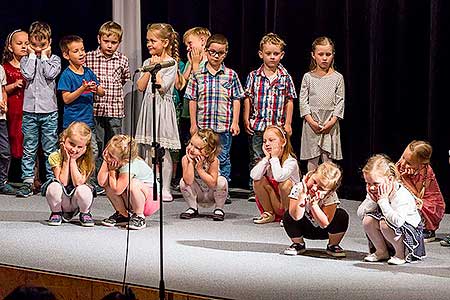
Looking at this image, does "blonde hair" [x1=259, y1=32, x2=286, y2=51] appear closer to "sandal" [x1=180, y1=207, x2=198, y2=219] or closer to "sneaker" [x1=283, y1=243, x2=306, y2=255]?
"sandal" [x1=180, y1=207, x2=198, y2=219]

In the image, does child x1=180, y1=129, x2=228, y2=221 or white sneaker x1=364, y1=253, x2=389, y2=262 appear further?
child x1=180, y1=129, x2=228, y2=221

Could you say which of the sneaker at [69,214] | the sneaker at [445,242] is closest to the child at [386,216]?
the sneaker at [445,242]

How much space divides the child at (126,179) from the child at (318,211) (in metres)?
0.93

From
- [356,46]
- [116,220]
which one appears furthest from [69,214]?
[356,46]

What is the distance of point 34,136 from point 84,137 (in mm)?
1185

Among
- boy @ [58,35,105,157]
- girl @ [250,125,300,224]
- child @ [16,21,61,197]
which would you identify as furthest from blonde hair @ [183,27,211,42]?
girl @ [250,125,300,224]

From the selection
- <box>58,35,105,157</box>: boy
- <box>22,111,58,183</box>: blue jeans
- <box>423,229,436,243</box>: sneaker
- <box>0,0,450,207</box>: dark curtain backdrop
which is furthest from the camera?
<box>22,111,58,183</box>: blue jeans

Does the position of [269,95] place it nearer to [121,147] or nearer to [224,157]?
[224,157]

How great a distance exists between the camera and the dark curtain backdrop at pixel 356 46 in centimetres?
581

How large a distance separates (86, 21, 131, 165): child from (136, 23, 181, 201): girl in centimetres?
24

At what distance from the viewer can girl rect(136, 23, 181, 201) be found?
5.92m

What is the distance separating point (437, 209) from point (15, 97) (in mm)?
2857

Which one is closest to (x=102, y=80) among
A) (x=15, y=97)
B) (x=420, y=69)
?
(x=15, y=97)

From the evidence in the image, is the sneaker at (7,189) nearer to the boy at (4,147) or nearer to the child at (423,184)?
the boy at (4,147)
